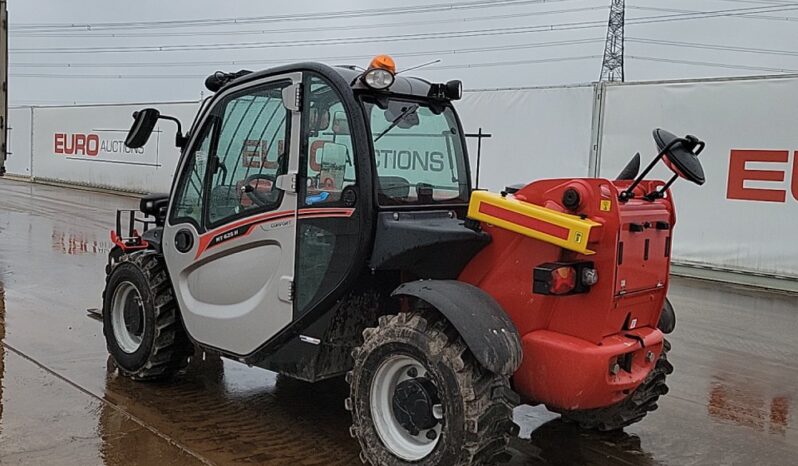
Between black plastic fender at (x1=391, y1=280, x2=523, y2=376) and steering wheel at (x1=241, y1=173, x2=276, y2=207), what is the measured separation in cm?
107

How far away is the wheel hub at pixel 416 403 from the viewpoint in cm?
379

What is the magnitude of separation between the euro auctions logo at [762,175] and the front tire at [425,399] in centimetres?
824

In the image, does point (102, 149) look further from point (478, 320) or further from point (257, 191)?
point (478, 320)

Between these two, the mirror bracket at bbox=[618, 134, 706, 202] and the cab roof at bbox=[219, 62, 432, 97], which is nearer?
the mirror bracket at bbox=[618, 134, 706, 202]

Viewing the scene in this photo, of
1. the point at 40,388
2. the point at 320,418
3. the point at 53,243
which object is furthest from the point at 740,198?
the point at 53,243

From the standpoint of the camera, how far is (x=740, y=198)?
1088cm

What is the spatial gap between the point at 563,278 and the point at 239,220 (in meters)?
1.97

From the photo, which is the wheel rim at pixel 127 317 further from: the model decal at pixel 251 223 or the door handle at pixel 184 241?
the model decal at pixel 251 223

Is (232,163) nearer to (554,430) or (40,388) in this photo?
(40,388)

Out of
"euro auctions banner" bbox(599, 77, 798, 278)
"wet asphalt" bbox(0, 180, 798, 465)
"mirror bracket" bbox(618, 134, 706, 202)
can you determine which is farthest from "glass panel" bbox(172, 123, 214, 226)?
"euro auctions banner" bbox(599, 77, 798, 278)

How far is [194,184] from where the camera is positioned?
503cm

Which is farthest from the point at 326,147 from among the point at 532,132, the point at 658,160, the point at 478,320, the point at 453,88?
the point at 532,132

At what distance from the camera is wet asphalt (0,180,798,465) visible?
4344 millimetres

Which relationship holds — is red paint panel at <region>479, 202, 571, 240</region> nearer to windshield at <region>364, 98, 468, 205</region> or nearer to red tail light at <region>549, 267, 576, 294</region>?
red tail light at <region>549, 267, 576, 294</region>
